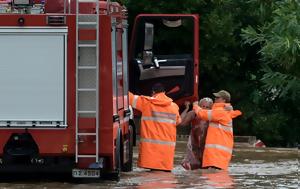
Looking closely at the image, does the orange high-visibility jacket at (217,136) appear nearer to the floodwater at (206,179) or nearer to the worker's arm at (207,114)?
the worker's arm at (207,114)

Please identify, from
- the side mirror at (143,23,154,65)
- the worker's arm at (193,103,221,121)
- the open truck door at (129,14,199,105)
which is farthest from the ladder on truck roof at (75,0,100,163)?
the side mirror at (143,23,154,65)

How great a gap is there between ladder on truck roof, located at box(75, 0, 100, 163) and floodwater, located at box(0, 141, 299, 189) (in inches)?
35.8

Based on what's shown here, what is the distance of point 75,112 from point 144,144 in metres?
2.67

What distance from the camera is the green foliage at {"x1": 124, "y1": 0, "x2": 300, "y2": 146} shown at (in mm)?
25281

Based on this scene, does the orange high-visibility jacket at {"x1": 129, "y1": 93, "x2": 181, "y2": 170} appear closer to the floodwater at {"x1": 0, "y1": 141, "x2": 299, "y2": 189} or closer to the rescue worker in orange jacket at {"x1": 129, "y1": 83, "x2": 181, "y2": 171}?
the rescue worker in orange jacket at {"x1": 129, "y1": 83, "x2": 181, "y2": 171}

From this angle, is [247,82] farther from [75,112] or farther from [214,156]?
[75,112]

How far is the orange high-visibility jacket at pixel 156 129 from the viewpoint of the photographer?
571 inches

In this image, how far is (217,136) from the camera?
1511 centimetres

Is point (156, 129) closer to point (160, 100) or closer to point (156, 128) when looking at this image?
point (156, 128)

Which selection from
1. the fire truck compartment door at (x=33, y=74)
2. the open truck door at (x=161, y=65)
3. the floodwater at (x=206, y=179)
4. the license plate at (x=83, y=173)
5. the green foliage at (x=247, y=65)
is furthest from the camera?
the green foliage at (x=247, y=65)

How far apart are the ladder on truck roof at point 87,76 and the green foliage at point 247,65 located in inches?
469

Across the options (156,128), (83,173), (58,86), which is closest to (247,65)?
(156,128)

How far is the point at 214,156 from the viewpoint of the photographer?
49.6ft

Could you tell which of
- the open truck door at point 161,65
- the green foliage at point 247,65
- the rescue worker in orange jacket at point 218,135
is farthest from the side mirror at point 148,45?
the green foliage at point 247,65
